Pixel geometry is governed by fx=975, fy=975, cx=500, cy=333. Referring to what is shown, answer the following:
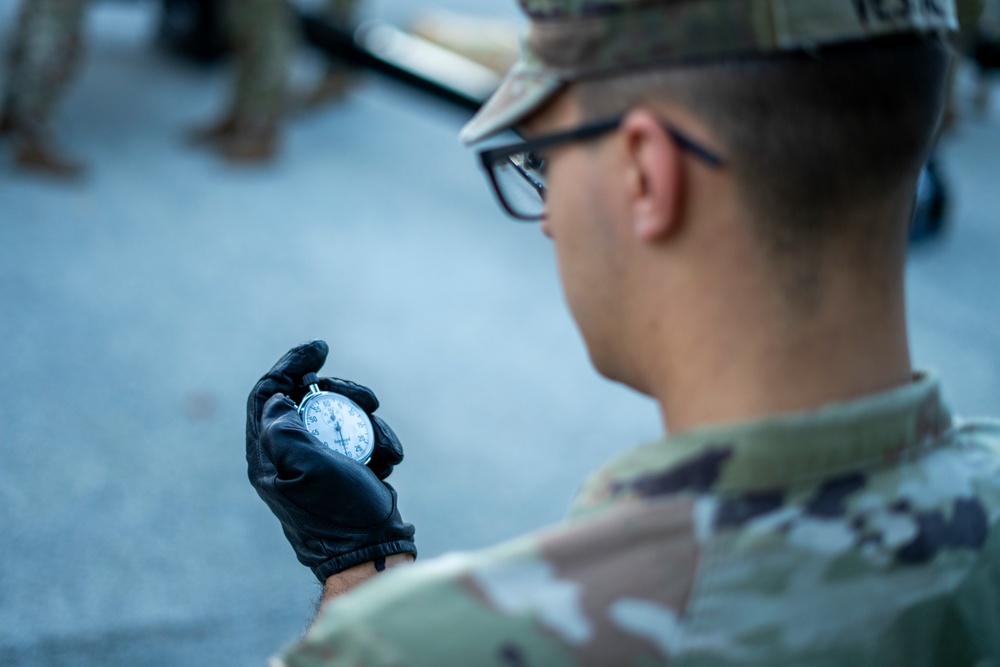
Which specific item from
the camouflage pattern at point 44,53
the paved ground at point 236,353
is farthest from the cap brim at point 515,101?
the camouflage pattern at point 44,53

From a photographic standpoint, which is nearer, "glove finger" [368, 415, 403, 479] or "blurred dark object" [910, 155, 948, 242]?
"glove finger" [368, 415, 403, 479]

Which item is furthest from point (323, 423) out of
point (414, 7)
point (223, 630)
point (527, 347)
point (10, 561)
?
point (414, 7)

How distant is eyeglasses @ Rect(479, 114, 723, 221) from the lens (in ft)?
2.49

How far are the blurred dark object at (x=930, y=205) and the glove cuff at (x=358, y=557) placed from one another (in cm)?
400

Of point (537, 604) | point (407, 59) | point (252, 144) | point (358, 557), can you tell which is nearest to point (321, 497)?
point (358, 557)

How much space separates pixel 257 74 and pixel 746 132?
170 inches

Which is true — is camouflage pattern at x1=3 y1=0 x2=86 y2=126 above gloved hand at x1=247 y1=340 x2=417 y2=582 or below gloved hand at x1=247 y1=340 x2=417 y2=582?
above

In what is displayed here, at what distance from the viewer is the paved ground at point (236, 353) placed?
2402 millimetres

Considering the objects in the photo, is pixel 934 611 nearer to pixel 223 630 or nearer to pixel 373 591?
pixel 373 591

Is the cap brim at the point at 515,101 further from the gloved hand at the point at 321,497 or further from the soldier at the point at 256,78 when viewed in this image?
the soldier at the point at 256,78

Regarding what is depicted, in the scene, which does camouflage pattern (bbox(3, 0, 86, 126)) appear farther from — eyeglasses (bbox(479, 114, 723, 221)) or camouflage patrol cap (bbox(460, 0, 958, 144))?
camouflage patrol cap (bbox(460, 0, 958, 144))

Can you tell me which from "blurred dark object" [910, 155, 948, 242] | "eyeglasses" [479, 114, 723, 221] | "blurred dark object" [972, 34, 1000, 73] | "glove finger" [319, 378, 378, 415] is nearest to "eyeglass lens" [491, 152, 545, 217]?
"eyeglasses" [479, 114, 723, 221]

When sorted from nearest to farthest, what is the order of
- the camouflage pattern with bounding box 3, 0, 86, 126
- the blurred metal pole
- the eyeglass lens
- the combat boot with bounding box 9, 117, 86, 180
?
the eyeglass lens → the camouflage pattern with bounding box 3, 0, 86, 126 → the combat boot with bounding box 9, 117, 86, 180 → the blurred metal pole

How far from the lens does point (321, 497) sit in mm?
1259
